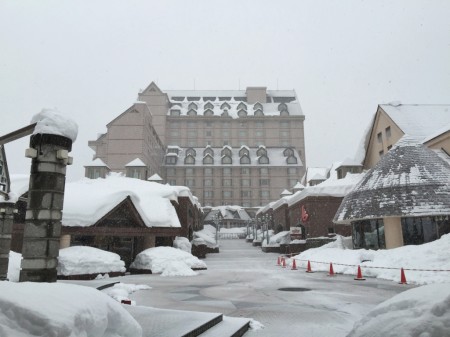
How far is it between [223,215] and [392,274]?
4789 centimetres

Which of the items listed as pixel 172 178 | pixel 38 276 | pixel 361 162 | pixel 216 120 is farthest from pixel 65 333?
pixel 216 120

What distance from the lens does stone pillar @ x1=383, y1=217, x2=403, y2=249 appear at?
21484mm

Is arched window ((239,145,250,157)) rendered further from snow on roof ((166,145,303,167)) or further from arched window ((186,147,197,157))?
arched window ((186,147,197,157))

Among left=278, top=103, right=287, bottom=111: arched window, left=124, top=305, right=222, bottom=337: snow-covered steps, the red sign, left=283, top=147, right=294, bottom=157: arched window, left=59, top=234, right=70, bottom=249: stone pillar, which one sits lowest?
left=124, top=305, right=222, bottom=337: snow-covered steps

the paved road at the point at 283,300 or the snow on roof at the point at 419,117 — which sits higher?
the snow on roof at the point at 419,117

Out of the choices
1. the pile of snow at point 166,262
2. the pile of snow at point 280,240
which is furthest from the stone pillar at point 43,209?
the pile of snow at point 280,240

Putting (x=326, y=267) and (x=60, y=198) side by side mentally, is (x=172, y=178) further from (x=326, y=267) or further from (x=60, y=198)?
(x=60, y=198)

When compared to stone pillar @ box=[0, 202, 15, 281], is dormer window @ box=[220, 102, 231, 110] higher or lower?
higher

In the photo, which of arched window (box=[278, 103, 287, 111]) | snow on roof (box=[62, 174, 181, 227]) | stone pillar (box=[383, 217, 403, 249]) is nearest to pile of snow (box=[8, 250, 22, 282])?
snow on roof (box=[62, 174, 181, 227])

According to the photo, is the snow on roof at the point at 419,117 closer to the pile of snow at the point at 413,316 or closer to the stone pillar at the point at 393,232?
the stone pillar at the point at 393,232

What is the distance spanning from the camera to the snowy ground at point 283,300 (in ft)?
24.0

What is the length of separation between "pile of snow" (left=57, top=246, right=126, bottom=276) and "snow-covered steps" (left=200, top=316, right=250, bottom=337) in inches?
436

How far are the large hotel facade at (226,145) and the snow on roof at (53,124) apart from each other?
163 feet

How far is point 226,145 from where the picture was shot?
74.2m
